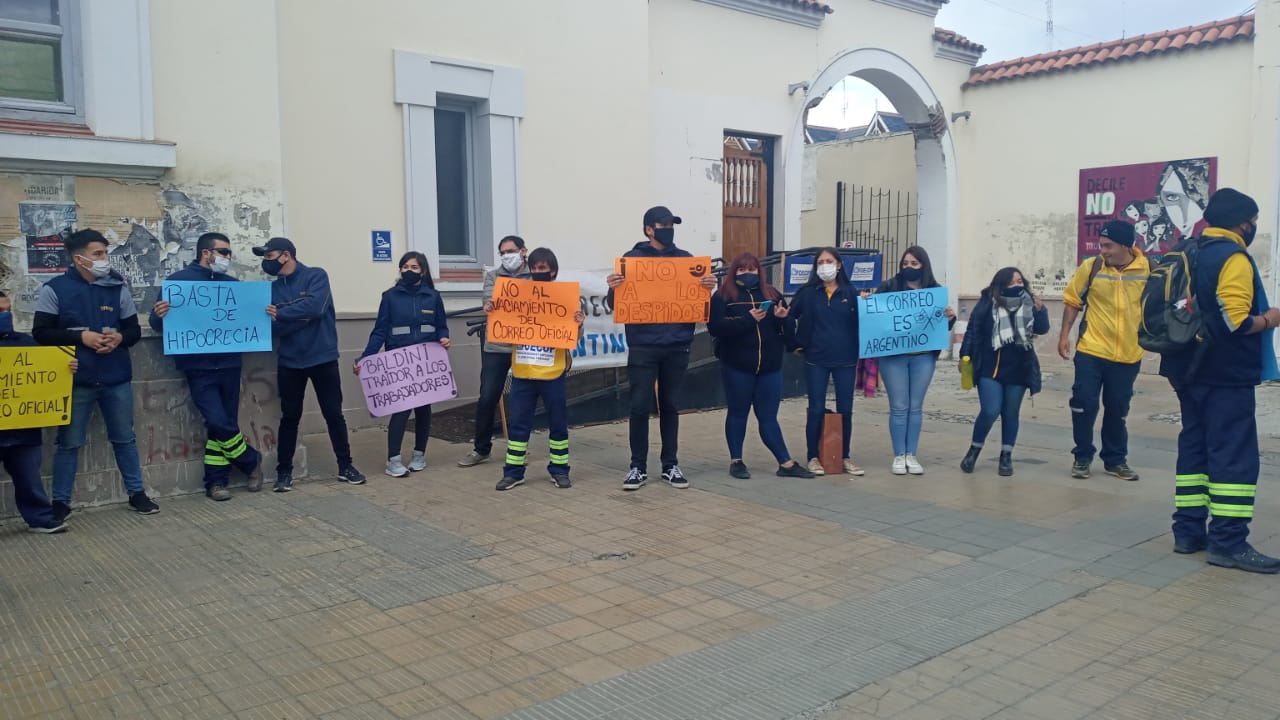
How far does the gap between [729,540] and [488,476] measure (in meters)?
2.62

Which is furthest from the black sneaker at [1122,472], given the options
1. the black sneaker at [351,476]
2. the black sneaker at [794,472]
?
the black sneaker at [351,476]

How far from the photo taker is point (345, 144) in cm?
992

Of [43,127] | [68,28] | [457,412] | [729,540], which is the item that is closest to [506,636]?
[729,540]

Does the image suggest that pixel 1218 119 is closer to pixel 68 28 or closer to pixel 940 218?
pixel 940 218

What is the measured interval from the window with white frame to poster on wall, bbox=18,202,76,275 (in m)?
0.65

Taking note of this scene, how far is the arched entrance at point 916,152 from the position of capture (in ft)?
48.5

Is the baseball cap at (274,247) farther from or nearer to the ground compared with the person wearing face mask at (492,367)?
farther from the ground

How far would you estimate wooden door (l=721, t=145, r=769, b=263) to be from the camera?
14.3 m

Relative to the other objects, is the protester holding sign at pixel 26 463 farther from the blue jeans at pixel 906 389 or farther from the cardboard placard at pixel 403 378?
the blue jeans at pixel 906 389

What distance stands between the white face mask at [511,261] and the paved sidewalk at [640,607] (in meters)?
1.87

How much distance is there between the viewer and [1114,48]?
51.0 feet

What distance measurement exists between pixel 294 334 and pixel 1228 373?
20.4ft

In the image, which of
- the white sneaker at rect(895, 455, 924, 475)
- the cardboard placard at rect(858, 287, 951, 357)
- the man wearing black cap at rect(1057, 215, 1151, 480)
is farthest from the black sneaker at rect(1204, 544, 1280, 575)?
the cardboard placard at rect(858, 287, 951, 357)

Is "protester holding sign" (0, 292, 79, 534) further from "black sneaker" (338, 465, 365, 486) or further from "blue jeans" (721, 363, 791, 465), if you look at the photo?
"blue jeans" (721, 363, 791, 465)
